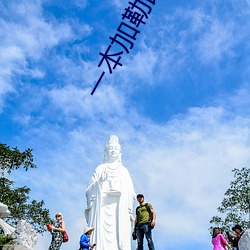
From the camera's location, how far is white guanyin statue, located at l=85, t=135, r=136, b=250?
13043 millimetres

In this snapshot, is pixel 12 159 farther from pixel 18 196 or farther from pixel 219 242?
pixel 219 242

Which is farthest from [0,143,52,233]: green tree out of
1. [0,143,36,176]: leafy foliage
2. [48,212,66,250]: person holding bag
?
[48,212,66,250]: person holding bag

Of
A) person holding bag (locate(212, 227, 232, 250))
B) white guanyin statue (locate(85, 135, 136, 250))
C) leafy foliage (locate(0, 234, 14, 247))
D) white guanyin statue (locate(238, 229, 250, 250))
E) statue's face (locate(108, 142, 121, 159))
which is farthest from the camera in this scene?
statue's face (locate(108, 142, 121, 159))

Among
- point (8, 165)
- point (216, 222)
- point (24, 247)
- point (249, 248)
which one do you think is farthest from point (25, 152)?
point (249, 248)

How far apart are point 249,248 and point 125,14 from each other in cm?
567

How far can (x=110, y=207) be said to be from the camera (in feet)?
44.0

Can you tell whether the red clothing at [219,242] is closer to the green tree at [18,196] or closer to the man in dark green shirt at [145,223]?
the man in dark green shirt at [145,223]

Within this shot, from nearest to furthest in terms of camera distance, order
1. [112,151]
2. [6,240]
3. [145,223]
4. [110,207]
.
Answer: [145,223]
[6,240]
[110,207]
[112,151]

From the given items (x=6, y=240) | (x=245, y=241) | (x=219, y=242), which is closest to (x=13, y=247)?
(x=6, y=240)

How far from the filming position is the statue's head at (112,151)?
46.4 ft

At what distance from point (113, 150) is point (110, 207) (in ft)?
5.84

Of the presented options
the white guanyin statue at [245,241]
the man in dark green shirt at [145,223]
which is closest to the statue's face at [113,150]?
the man in dark green shirt at [145,223]

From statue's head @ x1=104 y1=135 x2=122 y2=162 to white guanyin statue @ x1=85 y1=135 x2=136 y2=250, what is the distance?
0.91 feet

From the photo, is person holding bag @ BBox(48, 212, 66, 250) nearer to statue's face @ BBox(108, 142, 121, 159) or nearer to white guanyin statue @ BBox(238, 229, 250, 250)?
white guanyin statue @ BBox(238, 229, 250, 250)
